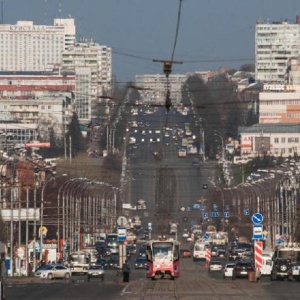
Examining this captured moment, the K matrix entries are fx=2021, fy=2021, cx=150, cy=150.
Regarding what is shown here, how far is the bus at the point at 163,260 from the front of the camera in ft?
235

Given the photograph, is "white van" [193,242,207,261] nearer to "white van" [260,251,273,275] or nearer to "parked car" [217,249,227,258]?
"parked car" [217,249,227,258]

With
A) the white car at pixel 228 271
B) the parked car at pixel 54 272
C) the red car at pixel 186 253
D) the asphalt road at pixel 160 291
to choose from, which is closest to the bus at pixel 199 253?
the red car at pixel 186 253

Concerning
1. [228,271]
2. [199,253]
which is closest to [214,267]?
[228,271]

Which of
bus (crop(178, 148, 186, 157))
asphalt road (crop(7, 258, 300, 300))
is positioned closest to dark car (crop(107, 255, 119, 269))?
asphalt road (crop(7, 258, 300, 300))

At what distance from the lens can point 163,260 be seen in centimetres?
7200

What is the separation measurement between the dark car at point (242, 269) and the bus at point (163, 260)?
2.11 meters

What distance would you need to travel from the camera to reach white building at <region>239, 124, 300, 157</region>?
186 m

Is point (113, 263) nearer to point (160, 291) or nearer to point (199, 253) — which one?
point (199, 253)

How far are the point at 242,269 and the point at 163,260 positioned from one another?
9.57ft

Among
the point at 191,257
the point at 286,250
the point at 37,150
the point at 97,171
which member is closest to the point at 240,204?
the point at 191,257

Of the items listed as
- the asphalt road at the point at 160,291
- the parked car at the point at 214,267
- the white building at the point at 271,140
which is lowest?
the parked car at the point at 214,267

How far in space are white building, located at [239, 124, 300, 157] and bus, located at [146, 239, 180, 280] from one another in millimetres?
108829

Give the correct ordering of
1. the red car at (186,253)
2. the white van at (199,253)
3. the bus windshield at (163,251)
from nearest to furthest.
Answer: the bus windshield at (163,251), the white van at (199,253), the red car at (186,253)

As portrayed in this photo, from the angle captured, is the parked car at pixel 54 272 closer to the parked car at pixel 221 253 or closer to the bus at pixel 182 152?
the parked car at pixel 221 253
